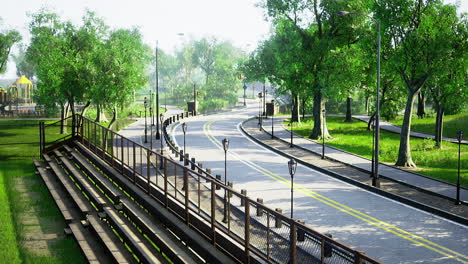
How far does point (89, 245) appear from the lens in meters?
14.2

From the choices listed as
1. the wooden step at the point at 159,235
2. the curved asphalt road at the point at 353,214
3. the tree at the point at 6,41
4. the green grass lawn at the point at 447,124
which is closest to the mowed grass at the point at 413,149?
the green grass lawn at the point at 447,124

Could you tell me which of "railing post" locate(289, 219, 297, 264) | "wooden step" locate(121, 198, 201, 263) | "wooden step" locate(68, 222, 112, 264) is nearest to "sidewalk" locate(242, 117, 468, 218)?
"wooden step" locate(121, 198, 201, 263)

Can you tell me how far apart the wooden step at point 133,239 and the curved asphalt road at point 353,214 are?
250 inches

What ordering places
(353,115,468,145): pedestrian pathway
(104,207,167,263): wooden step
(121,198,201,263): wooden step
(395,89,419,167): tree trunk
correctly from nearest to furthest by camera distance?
1. (121,198,201,263): wooden step
2. (104,207,167,263): wooden step
3. (395,89,419,167): tree trunk
4. (353,115,468,145): pedestrian pathway

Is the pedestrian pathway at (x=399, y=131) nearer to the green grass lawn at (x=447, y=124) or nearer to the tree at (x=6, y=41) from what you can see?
the green grass lawn at (x=447, y=124)

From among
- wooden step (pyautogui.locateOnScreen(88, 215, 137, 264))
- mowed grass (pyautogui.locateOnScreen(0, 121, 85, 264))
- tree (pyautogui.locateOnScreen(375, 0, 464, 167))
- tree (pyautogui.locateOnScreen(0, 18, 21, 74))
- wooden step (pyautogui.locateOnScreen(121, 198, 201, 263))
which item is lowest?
mowed grass (pyautogui.locateOnScreen(0, 121, 85, 264))

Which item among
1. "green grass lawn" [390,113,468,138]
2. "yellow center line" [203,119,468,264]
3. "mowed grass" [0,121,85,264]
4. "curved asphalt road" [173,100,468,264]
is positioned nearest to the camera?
"mowed grass" [0,121,85,264]

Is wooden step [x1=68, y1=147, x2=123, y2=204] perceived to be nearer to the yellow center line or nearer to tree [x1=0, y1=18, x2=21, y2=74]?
the yellow center line

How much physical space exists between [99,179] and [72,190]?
1.20 metres

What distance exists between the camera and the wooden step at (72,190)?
17.4 metres

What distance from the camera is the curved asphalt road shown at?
14.7 metres

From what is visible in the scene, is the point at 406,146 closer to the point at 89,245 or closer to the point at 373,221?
the point at 373,221

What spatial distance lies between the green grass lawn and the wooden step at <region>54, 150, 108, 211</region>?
34.2 m

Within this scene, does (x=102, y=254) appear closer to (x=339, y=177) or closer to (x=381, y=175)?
(x=339, y=177)
